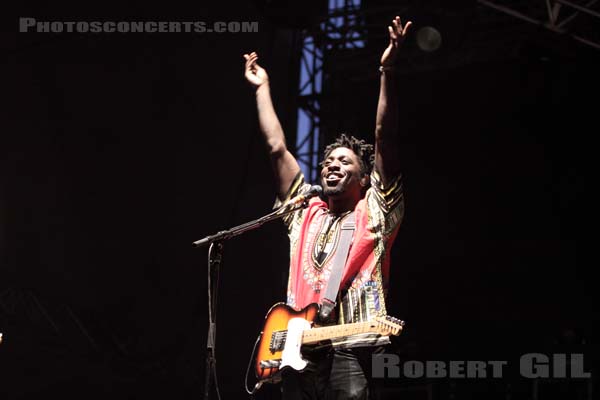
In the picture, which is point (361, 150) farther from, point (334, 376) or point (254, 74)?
point (334, 376)

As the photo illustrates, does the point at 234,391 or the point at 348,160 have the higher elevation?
the point at 348,160

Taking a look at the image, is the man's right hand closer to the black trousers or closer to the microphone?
the microphone

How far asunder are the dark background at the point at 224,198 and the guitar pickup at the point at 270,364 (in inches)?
130

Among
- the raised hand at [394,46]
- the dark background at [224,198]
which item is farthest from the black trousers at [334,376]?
the dark background at [224,198]

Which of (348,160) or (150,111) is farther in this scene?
(150,111)

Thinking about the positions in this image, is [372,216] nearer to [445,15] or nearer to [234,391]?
[234,391]

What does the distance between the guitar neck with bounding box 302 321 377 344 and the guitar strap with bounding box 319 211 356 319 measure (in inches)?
3.2

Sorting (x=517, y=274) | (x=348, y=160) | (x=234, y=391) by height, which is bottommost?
(x=234, y=391)

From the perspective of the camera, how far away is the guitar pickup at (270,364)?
3115mm

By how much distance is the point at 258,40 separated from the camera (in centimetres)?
762

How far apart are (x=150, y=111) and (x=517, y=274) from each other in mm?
4345

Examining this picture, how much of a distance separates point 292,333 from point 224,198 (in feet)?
14.3

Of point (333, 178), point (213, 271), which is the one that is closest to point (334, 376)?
point (213, 271)

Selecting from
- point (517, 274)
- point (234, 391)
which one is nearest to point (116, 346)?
point (234, 391)
